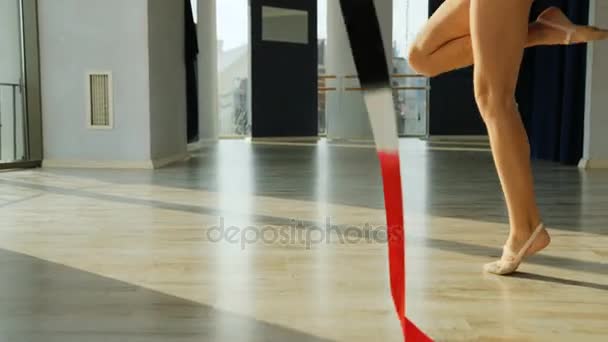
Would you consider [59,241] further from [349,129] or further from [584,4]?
[349,129]

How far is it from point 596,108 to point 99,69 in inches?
145

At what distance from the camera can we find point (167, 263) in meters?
1.77

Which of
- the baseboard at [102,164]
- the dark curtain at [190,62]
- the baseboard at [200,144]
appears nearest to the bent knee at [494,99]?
the baseboard at [102,164]

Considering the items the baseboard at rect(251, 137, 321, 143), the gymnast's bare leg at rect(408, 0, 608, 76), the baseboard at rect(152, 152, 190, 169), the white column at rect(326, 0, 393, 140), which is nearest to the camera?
the gymnast's bare leg at rect(408, 0, 608, 76)

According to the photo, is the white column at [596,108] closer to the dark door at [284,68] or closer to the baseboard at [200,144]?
the baseboard at [200,144]

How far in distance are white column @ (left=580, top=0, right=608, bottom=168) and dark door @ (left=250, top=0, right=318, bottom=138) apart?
203 inches

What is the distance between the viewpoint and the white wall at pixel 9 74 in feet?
15.8

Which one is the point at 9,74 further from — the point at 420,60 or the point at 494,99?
the point at 494,99

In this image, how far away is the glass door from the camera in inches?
189

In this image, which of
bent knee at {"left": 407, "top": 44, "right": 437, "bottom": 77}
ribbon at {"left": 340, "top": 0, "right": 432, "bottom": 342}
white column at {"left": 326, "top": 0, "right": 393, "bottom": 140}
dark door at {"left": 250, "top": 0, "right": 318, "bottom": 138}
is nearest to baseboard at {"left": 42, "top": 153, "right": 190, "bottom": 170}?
bent knee at {"left": 407, "top": 44, "right": 437, "bottom": 77}

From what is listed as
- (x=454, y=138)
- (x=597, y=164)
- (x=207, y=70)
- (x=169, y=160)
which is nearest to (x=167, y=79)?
(x=169, y=160)

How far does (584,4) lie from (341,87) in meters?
5.16

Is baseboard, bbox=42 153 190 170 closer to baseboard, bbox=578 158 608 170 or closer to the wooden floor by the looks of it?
the wooden floor

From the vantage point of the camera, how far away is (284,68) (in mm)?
9648
